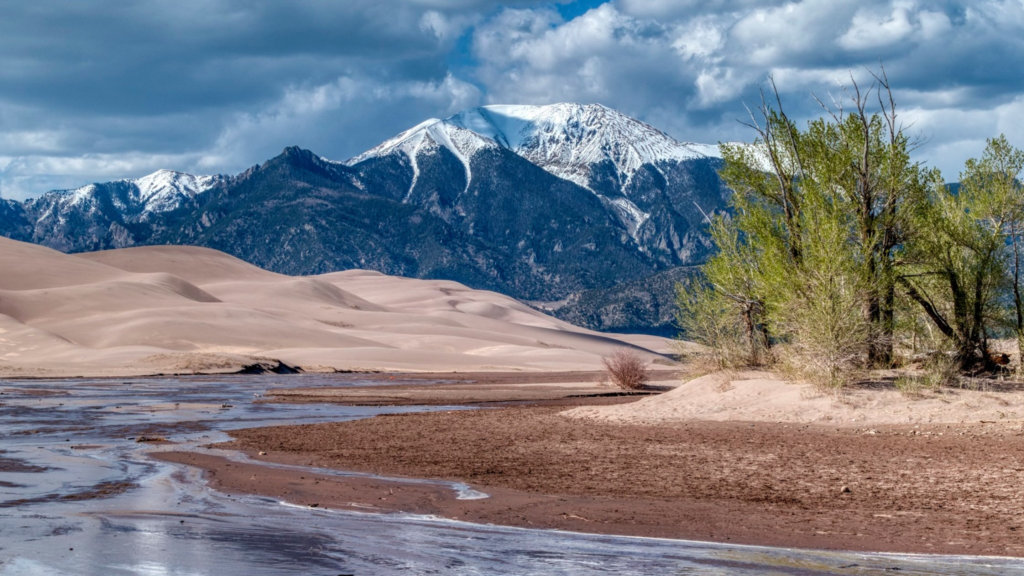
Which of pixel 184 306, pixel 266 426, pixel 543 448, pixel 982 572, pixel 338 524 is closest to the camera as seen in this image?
pixel 982 572

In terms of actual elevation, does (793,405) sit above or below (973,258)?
below

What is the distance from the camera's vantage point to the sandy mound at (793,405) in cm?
2347

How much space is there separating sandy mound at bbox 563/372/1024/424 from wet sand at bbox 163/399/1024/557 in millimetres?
1293

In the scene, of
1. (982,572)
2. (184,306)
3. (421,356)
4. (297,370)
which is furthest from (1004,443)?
(184,306)

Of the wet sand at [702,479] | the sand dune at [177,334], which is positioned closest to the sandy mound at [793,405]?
the wet sand at [702,479]

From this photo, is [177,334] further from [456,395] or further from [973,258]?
[973,258]

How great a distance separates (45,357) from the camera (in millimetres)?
72250

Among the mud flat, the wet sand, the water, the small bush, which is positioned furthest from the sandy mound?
the small bush

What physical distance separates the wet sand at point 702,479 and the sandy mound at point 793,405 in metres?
1.29

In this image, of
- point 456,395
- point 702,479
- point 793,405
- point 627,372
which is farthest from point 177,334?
point 702,479

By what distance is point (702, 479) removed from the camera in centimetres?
1581

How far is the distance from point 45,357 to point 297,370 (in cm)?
1901

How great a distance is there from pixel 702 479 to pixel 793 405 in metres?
10.6

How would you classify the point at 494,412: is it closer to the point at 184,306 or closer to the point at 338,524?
the point at 338,524
